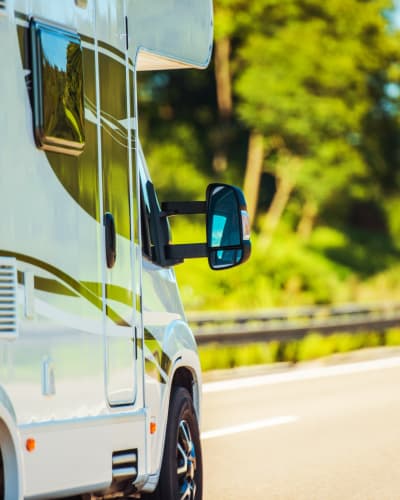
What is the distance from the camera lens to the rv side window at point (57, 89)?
5574 mm

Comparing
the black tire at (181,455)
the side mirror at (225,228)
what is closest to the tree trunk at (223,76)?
the black tire at (181,455)

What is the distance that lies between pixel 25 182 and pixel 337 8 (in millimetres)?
33849

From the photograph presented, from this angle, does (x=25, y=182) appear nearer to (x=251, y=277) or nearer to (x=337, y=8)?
(x=251, y=277)

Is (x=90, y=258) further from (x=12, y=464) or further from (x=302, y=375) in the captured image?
(x=302, y=375)

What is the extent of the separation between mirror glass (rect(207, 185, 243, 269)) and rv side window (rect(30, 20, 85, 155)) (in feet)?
3.18

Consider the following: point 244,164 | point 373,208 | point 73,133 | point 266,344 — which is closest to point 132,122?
point 73,133

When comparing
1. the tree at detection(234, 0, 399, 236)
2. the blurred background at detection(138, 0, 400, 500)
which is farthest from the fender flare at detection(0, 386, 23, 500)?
the tree at detection(234, 0, 399, 236)

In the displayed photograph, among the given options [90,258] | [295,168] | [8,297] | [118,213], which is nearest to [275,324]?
[118,213]

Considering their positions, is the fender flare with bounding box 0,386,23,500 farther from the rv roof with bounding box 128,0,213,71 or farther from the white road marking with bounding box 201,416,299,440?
the white road marking with bounding box 201,416,299,440

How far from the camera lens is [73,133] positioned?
5.84m

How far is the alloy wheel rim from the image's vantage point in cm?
714

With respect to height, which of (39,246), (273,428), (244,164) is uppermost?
(244,164)

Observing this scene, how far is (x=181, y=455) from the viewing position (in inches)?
283

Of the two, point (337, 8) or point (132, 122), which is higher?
point (337, 8)
